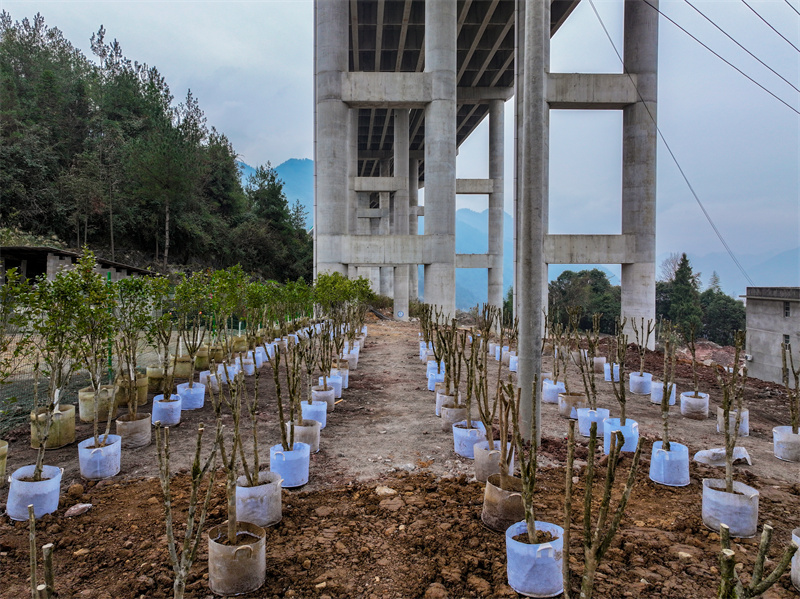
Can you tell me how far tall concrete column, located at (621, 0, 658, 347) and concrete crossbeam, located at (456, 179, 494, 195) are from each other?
12.2 m

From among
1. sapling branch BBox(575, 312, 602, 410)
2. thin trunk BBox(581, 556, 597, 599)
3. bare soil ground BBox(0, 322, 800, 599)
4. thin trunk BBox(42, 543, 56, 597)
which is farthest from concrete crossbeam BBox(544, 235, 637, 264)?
thin trunk BBox(42, 543, 56, 597)

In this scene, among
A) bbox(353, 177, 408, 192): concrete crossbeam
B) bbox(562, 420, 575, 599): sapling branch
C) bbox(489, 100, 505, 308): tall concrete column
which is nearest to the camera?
bbox(562, 420, 575, 599): sapling branch

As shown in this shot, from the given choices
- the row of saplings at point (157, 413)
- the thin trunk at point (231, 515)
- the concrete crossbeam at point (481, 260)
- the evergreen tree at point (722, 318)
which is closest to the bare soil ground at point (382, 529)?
the row of saplings at point (157, 413)

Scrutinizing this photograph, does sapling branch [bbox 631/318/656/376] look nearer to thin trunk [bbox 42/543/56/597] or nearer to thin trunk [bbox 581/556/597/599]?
thin trunk [bbox 581/556/597/599]

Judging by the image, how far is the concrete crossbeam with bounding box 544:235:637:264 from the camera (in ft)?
65.2

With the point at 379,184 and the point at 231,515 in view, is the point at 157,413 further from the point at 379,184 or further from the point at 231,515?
the point at 379,184

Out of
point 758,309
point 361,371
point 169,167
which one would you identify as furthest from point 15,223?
point 758,309

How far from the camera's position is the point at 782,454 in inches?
232

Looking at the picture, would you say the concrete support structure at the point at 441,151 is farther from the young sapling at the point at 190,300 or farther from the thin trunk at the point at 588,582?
the thin trunk at the point at 588,582

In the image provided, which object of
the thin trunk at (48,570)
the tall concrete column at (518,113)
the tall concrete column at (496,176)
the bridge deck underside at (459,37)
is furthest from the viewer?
the tall concrete column at (496,176)

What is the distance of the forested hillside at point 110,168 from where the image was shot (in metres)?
26.9

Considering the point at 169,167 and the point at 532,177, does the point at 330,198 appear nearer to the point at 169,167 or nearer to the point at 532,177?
the point at 169,167

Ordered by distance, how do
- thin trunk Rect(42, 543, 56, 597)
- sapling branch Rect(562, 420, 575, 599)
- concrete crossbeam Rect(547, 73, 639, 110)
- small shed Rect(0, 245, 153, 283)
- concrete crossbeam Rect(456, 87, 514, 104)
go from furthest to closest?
concrete crossbeam Rect(456, 87, 514, 104) → concrete crossbeam Rect(547, 73, 639, 110) → small shed Rect(0, 245, 153, 283) → sapling branch Rect(562, 420, 575, 599) → thin trunk Rect(42, 543, 56, 597)

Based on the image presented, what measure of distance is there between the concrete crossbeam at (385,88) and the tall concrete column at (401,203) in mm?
9906
